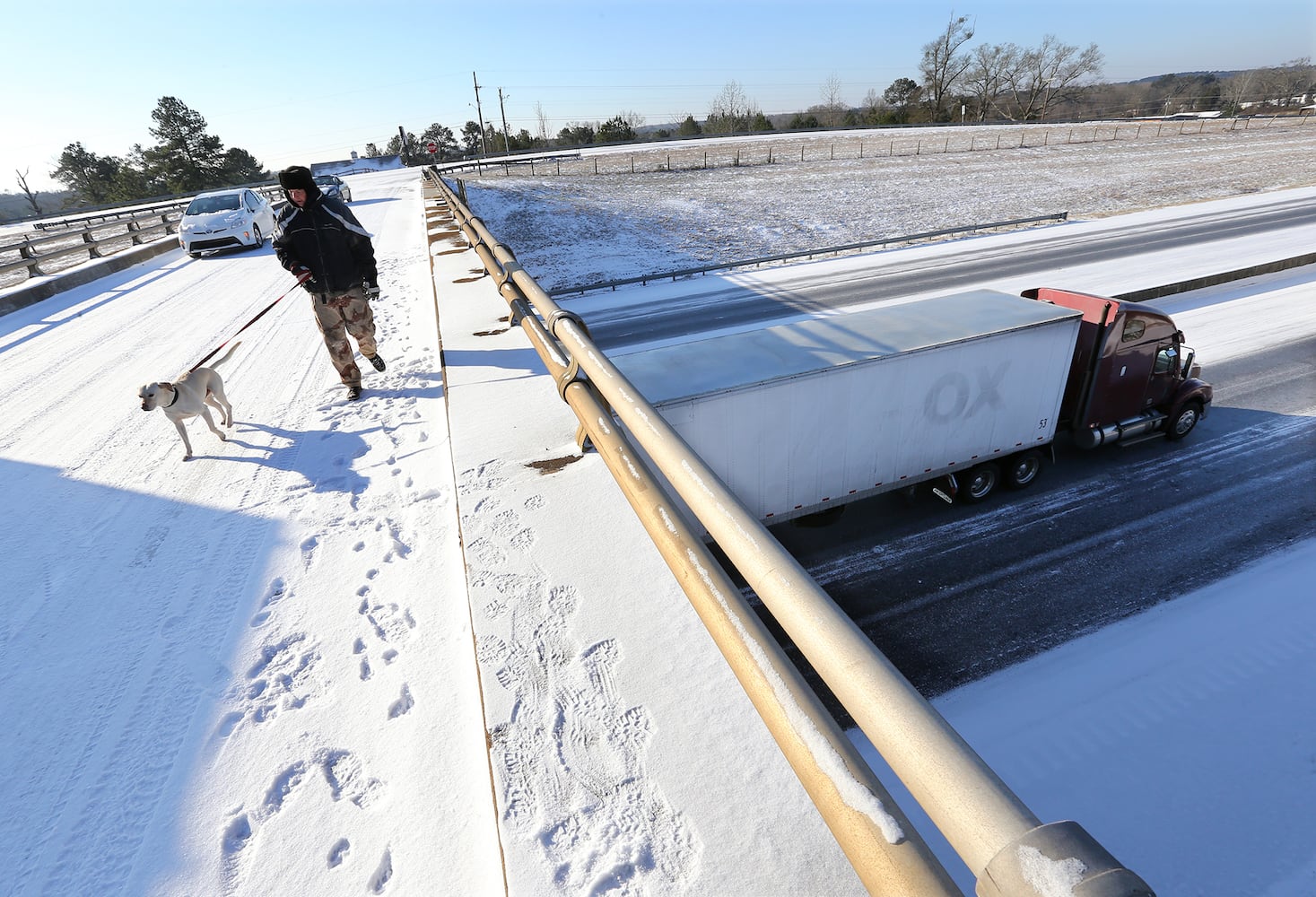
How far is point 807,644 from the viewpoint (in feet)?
4.66

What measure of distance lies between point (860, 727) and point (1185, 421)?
10.9m

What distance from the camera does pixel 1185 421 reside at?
9078 millimetres

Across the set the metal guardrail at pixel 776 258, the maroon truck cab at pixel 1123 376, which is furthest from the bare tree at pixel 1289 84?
the maroon truck cab at pixel 1123 376

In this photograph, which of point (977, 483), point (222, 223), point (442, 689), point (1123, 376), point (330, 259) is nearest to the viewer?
point (442, 689)

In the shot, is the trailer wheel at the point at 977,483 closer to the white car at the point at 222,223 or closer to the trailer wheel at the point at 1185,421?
the trailer wheel at the point at 1185,421

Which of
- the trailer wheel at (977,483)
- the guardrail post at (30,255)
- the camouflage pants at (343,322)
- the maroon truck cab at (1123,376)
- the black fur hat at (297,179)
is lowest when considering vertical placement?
the trailer wheel at (977,483)

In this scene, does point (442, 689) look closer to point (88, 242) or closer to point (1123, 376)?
point (1123, 376)

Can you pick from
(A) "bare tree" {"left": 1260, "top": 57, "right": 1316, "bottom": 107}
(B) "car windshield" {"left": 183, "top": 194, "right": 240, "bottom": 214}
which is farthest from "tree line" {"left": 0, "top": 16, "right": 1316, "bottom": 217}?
(B) "car windshield" {"left": 183, "top": 194, "right": 240, "bottom": 214}

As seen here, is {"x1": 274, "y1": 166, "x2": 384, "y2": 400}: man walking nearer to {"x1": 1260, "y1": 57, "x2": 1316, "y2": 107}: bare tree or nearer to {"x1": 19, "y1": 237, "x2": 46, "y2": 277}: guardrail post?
{"x1": 19, "y1": 237, "x2": 46, "y2": 277}: guardrail post

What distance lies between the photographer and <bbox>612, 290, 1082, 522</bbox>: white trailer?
234 inches

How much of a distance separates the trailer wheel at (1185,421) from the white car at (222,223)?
70.3ft

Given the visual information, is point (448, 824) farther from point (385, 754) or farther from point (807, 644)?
point (807, 644)

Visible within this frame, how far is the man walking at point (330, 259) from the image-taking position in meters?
6.61

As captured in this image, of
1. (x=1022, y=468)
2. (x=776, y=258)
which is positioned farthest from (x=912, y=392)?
(x=776, y=258)
